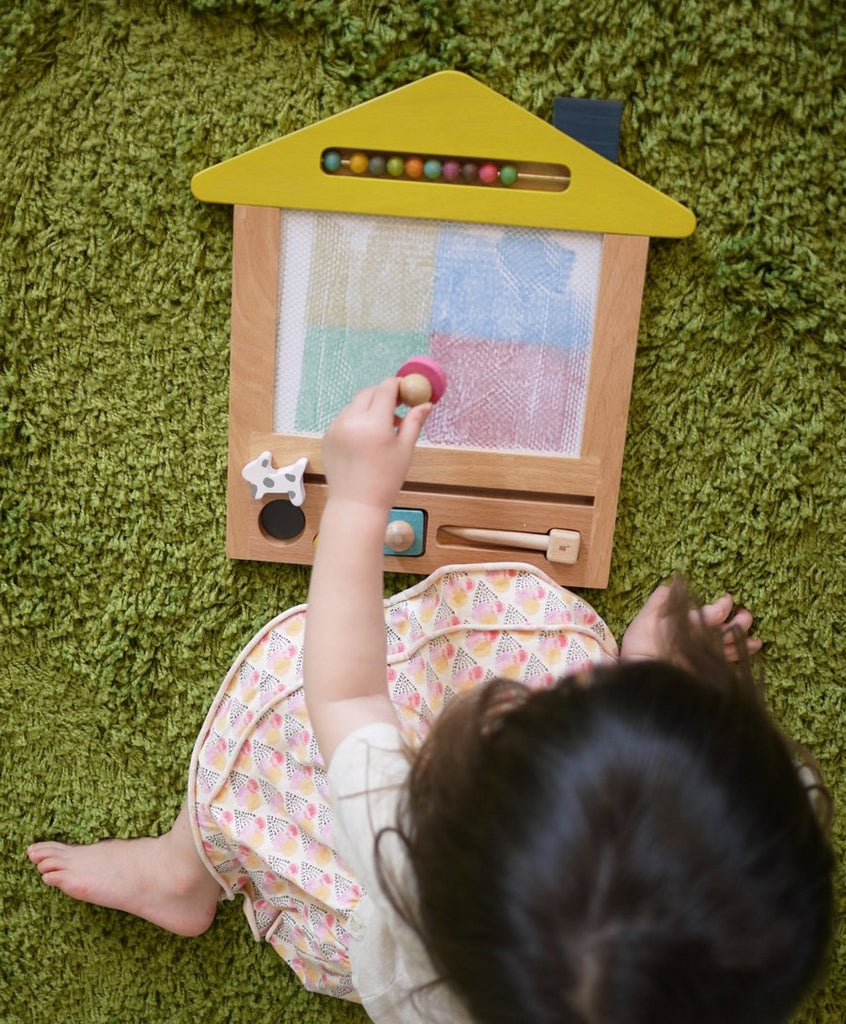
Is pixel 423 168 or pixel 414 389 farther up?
pixel 423 168

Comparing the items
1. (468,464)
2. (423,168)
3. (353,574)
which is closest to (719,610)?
(468,464)

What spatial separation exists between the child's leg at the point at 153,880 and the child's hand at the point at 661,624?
452 mm

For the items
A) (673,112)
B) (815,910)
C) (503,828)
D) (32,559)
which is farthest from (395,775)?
(673,112)

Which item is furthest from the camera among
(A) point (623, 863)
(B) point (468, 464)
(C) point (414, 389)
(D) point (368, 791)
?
(B) point (468, 464)

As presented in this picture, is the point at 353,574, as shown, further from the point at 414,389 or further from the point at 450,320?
the point at 450,320

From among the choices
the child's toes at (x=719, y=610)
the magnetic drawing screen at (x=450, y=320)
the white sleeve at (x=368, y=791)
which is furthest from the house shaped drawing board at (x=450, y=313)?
the white sleeve at (x=368, y=791)

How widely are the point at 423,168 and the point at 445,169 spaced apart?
A: 0.02 metres

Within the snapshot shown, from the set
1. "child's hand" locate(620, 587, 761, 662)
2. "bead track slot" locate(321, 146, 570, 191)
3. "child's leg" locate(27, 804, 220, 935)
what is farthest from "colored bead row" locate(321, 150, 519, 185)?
"child's leg" locate(27, 804, 220, 935)

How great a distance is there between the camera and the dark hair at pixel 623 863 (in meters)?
0.51

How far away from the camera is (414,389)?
728mm

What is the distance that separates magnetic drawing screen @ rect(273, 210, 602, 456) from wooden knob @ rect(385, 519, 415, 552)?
8 centimetres

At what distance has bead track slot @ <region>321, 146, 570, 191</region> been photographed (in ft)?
2.59

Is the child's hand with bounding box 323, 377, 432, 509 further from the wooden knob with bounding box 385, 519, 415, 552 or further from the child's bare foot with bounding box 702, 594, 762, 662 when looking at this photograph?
the child's bare foot with bounding box 702, 594, 762, 662

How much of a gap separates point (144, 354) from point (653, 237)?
469mm
